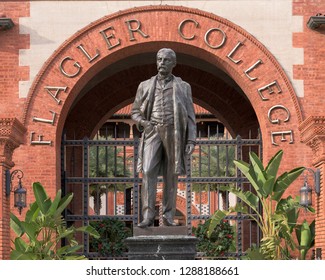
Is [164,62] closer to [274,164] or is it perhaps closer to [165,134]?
[165,134]

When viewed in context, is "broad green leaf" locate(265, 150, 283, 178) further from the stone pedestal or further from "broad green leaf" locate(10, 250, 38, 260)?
the stone pedestal

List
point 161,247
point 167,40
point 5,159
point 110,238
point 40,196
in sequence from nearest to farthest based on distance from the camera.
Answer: point 161,247 < point 5,159 < point 40,196 < point 167,40 < point 110,238

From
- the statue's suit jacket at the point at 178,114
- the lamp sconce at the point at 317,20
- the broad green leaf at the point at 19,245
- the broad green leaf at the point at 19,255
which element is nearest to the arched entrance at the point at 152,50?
the lamp sconce at the point at 317,20

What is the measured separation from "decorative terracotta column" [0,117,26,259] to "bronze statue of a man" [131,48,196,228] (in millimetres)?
4975

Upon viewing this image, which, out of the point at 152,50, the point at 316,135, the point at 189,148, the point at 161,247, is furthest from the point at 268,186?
the point at 161,247

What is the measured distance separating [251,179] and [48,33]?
5.78 metres

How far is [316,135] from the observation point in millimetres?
18688

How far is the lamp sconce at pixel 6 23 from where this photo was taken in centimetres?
2223

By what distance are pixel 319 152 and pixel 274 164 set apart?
1498 millimetres

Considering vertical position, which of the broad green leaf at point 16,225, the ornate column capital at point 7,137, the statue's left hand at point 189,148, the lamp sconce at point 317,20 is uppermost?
the lamp sconce at point 317,20

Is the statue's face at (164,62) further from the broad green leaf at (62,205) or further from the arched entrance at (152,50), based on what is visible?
the arched entrance at (152,50)

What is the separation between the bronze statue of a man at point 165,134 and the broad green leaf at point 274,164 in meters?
6.57

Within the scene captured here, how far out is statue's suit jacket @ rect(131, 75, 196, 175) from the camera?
1361cm
